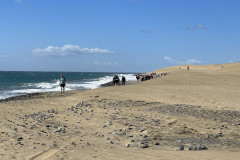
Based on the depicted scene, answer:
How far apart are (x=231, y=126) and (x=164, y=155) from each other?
5048 mm

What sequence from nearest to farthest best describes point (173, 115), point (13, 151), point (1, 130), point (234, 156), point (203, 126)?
point (234, 156) → point (13, 151) → point (1, 130) → point (203, 126) → point (173, 115)

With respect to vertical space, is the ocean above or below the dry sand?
below

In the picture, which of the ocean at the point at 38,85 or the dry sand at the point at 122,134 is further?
the ocean at the point at 38,85

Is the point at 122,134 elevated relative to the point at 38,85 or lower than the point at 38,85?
elevated

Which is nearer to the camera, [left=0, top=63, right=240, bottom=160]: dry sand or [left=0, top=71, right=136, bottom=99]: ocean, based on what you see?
[left=0, top=63, right=240, bottom=160]: dry sand

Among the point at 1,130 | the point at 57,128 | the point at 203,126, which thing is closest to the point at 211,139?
the point at 203,126

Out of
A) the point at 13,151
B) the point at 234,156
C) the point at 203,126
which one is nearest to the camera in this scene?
the point at 234,156

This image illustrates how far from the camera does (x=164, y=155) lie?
21.1ft

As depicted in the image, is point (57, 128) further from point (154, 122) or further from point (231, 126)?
point (231, 126)

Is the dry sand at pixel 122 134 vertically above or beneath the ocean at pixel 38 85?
above

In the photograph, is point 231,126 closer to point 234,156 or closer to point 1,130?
point 234,156

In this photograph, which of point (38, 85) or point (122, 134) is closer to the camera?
point (122, 134)

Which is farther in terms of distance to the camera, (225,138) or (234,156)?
(225,138)

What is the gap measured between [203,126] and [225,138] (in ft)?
6.02
